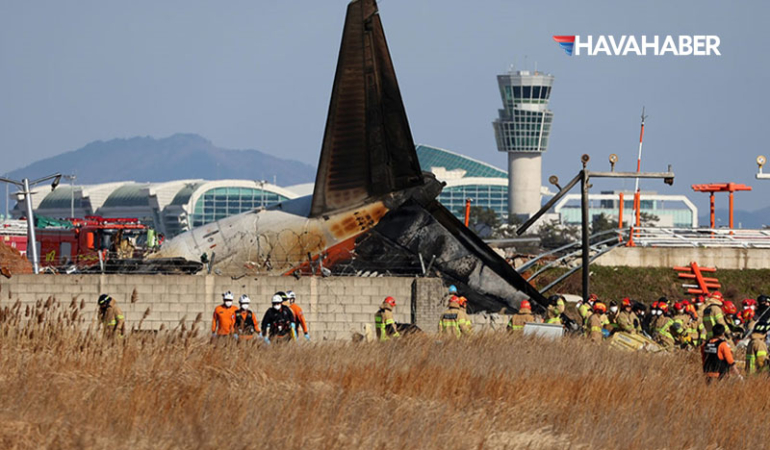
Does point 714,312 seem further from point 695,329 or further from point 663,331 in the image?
point 663,331

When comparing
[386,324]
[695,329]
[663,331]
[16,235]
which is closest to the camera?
[386,324]

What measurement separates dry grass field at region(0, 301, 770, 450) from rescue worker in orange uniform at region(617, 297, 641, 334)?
6697 mm

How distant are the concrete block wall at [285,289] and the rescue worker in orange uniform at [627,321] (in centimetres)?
471

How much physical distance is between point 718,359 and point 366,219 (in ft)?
48.6

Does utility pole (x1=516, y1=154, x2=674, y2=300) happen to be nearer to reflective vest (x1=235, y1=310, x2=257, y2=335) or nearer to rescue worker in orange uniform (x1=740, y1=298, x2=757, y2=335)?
rescue worker in orange uniform (x1=740, y1=298, x2=757, y2=335)

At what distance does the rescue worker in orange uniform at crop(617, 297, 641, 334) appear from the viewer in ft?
93.4

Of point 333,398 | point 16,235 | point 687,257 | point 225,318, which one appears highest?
point 16,235

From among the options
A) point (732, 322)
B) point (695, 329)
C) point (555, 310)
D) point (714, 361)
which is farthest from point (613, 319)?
point (714, 361)

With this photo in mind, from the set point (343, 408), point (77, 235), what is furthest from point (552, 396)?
point (77, 235)

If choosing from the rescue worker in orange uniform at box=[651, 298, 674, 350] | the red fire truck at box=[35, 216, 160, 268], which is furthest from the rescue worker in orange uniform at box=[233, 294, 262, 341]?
the red fire truck at box=[35, 216, 160, 268]

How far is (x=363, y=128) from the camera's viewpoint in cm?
3275

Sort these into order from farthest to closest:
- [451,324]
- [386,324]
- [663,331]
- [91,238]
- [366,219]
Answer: [91,238] < [366,219] < [663,331] < [451,324] < [386,324]

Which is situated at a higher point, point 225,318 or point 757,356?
point 225,318

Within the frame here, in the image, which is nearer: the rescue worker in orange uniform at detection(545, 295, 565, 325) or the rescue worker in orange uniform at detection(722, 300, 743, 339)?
the rescue worker in orange uniform at detection(545, 295, 565, 325)
